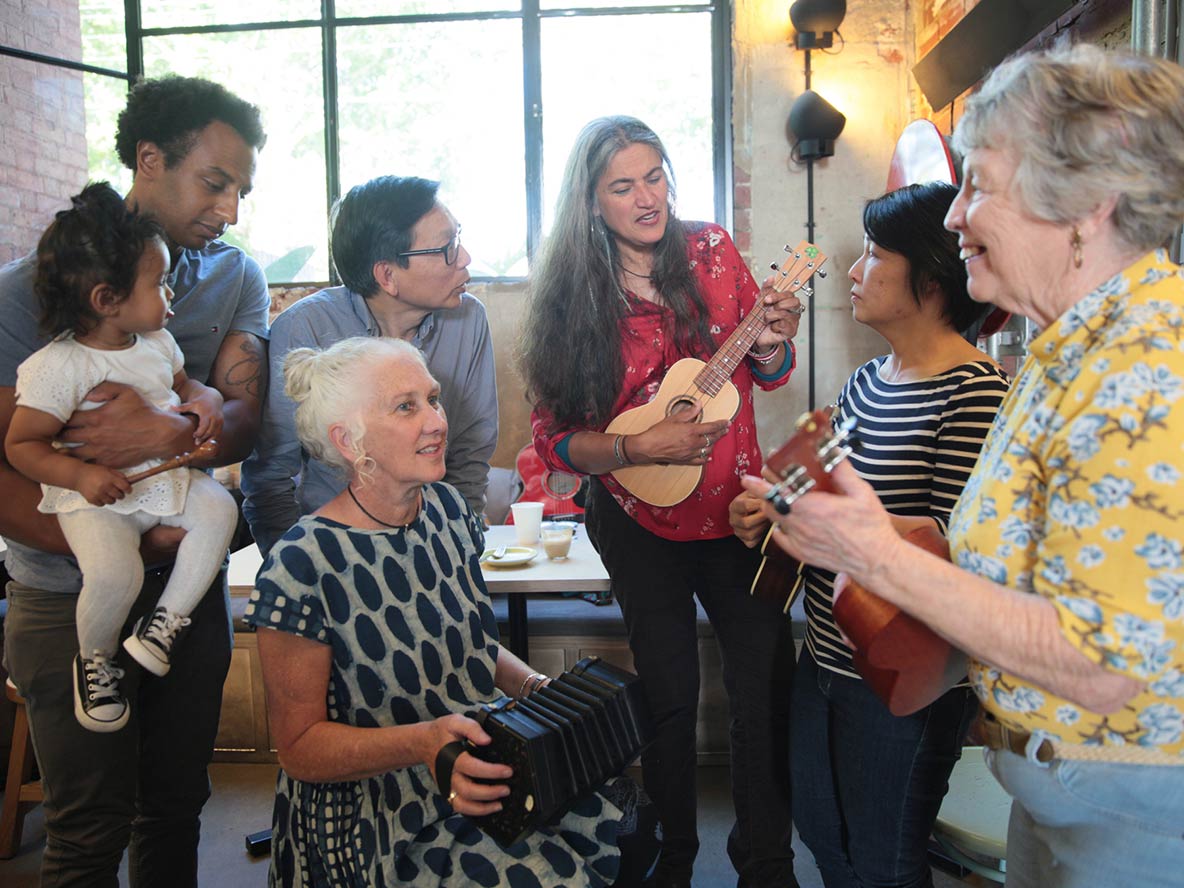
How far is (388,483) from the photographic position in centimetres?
159

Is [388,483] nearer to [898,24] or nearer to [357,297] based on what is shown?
[357,297]

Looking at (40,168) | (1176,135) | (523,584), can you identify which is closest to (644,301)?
(523,584)

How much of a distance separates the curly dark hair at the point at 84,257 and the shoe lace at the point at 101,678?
0.62 metres

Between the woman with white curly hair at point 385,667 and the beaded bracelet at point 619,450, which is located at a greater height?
the beaded bracelet at point 619,450

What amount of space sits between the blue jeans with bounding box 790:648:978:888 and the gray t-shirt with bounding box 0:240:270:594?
4.86ft

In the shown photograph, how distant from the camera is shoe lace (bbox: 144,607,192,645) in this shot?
1644mm

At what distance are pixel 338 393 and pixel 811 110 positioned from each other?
11.5 feet

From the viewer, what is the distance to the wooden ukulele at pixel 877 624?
0.94m

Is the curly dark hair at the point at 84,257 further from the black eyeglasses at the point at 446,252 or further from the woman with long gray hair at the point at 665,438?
Result: the woman with long gray hair at the point at 665,438

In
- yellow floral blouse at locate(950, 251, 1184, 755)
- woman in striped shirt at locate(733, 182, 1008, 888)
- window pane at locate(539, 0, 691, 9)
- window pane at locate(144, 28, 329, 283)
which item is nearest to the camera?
yellow floral blouse at locate(950, 251, 1184, 755)

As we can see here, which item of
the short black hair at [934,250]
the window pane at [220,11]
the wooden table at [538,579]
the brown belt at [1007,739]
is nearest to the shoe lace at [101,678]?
the wooden table at [538,579]

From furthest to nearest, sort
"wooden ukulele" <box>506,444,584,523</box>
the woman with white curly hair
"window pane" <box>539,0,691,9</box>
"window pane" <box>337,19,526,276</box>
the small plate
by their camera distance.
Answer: "window pane" <box>337,19,526,276</box>, "window pane" <box>539,0,691,9</box>, "wooden ukulele" <box>506,444,584,523</box>, the small plate, the woman with white curly hair

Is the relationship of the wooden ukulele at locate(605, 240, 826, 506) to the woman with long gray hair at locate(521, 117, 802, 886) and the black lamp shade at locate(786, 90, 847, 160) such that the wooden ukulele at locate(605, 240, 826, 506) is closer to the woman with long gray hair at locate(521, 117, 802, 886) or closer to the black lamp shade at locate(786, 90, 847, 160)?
the woman with long gray hair at locate(521, 117, 802, 886)

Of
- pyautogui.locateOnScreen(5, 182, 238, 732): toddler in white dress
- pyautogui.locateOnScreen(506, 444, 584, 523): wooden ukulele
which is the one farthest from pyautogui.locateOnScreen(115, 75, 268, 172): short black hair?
pyautogui.locateOnScreen(506, 444, 584, 523): wooden ukulele
